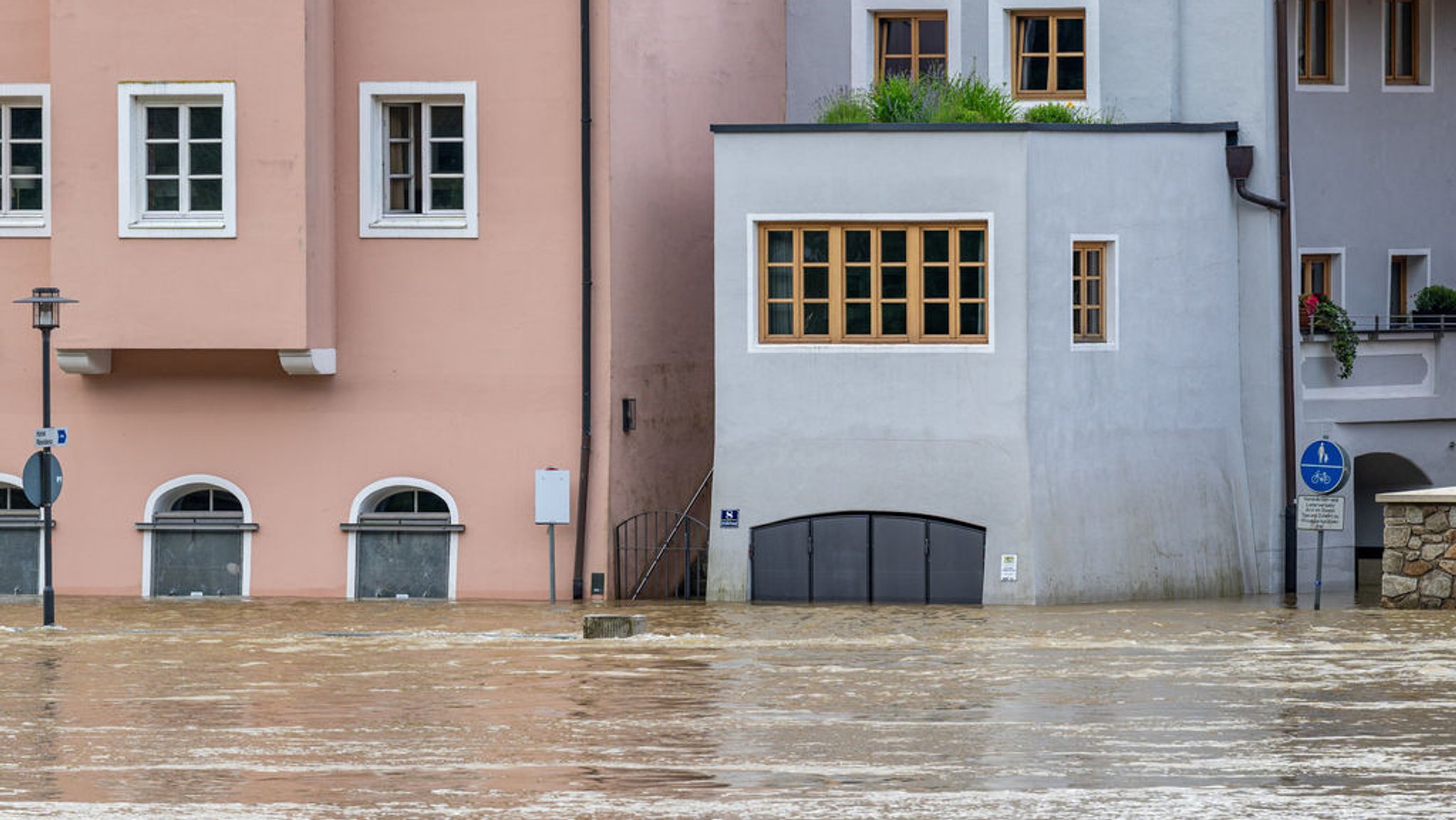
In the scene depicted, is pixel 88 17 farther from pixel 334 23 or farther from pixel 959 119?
pixel 959 119

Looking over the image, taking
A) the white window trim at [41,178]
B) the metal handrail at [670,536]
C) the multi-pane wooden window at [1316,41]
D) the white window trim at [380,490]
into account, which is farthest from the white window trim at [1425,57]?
the white window trim at [41,178]

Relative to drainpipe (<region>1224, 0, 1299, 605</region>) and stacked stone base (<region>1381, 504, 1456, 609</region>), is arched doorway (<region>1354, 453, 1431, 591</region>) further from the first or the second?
stacked stone base (<region>1381, 504, 1456, 609</region>)

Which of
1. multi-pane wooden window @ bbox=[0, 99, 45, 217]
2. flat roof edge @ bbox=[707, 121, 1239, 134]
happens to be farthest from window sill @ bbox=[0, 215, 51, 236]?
flat roof edge @ bbox=[707, 121, 1239, 134]

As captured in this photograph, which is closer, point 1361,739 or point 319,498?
point 1361,739

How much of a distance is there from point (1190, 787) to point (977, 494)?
14732 millimetres

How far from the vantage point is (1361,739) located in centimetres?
1691

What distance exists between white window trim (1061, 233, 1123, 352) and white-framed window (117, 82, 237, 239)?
10.1 metres

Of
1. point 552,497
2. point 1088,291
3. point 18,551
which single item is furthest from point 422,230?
point 1088,291

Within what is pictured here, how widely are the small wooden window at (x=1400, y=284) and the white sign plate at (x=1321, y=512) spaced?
852cm

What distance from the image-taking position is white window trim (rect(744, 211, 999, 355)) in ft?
96.5

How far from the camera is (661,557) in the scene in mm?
30641

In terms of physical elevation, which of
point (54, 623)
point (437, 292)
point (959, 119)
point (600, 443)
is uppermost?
point (959, 119)

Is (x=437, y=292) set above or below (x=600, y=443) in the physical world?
above

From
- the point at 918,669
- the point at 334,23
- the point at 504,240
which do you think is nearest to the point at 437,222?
the point at 504,240
